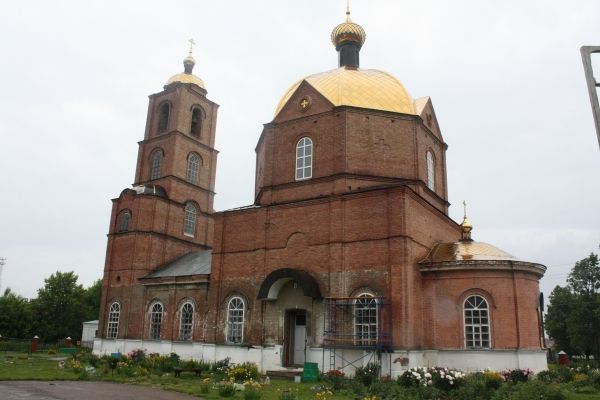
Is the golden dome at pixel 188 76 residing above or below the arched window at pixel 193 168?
above

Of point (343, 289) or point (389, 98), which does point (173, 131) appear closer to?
point (389, 98)

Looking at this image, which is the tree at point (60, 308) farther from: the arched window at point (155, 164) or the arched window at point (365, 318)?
the arched window at point (365, 318)

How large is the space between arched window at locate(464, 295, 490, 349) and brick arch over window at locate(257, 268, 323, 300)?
15.8 ft

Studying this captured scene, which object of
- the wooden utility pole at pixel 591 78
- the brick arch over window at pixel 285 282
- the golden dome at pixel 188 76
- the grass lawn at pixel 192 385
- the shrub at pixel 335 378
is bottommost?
the grass lawn at pixel 192 385

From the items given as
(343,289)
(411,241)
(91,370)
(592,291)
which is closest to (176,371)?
(91,370)

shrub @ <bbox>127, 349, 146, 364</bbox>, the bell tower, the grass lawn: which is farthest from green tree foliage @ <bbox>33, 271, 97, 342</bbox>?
the grass lawn

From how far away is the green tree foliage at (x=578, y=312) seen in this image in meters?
35.7

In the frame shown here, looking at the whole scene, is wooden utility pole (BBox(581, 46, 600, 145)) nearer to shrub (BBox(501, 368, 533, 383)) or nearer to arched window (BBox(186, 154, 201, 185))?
shrub (BBox(501, 368, 533, 383))

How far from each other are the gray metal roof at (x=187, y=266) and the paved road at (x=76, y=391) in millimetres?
9564

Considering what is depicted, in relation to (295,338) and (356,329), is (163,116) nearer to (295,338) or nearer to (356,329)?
(295,338)

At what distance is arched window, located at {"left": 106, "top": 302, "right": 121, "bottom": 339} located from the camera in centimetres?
2648

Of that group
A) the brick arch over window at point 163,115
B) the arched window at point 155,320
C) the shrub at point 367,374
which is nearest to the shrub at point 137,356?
the arched window at point 155,320

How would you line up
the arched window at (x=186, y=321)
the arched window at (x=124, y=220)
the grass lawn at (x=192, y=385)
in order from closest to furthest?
the grass lawn at (x=192, y=385)
the arched window at (x=186, y=321)
the arched window at (x=124, y=220)

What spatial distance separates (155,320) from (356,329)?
464 inches
